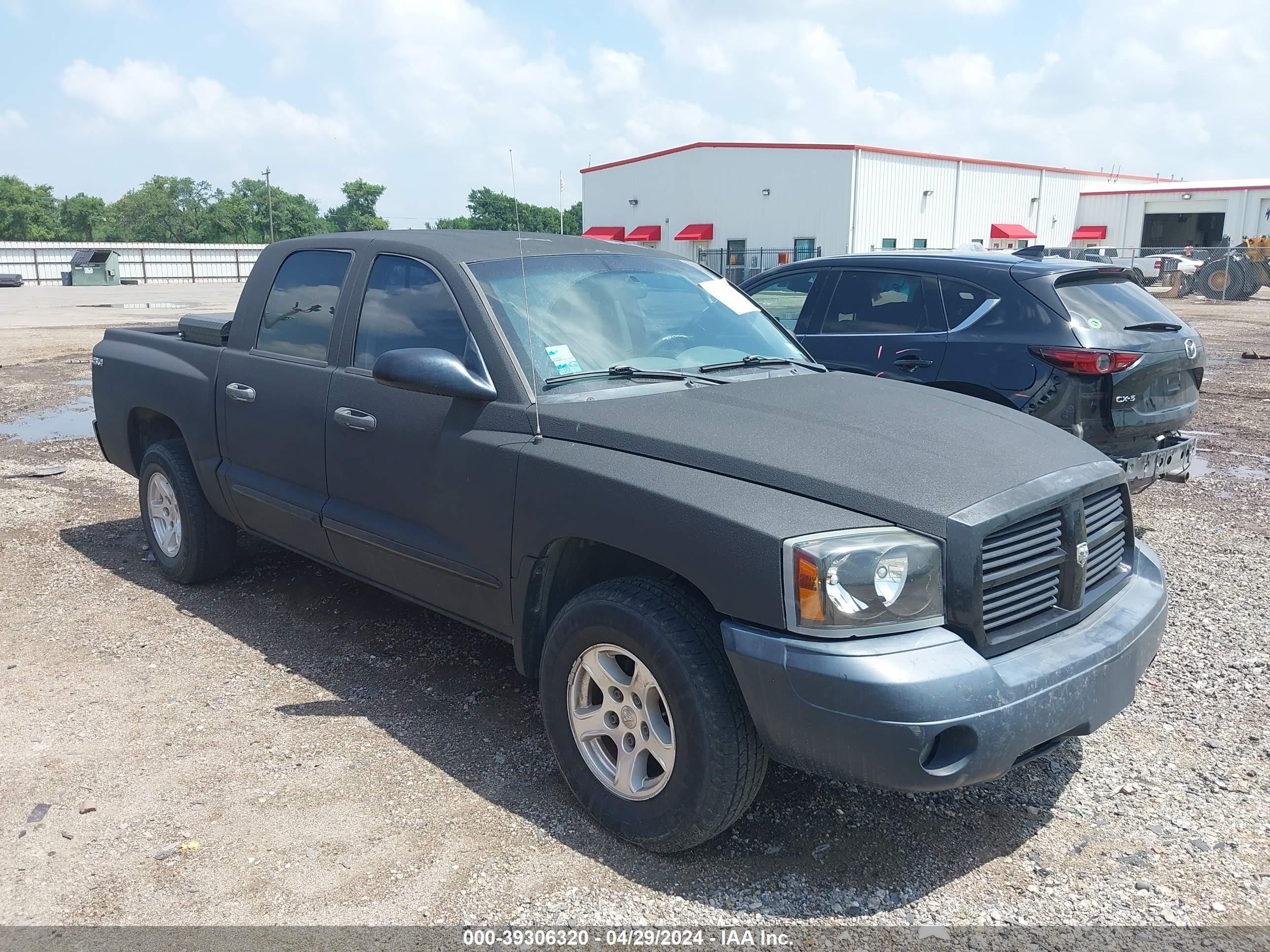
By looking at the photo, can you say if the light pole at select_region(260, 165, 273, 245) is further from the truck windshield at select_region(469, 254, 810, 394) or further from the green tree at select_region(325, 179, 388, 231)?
the truck windshield at select_region(469, 254, 810, 394)

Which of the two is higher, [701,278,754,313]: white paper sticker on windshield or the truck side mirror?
[701,278,754,313]: white paper sticker on windshield

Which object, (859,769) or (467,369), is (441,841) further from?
(467,369)

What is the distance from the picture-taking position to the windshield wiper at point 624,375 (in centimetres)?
376

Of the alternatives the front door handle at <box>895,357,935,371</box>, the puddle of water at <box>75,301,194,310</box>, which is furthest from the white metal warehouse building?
the front door handle at <box>895,357,935,371</box>

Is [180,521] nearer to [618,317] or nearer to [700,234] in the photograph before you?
[618,317]

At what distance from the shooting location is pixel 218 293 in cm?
4250

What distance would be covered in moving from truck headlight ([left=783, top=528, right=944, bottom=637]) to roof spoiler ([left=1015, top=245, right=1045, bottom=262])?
447 cm

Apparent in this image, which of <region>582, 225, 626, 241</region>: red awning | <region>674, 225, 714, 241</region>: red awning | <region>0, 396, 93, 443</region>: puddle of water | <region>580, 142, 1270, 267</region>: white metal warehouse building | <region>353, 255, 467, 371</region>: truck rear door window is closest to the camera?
<region>353, 255, 467, 371</region>: truck rear door window

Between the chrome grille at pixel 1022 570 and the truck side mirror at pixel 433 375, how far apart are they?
1802 mm

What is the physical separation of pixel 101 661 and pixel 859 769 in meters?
3.66

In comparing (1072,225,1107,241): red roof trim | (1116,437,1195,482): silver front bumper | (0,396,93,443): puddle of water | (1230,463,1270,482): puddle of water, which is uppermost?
(1072,225,1107,241): red roof trim

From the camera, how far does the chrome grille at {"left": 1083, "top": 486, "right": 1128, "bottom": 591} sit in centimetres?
331

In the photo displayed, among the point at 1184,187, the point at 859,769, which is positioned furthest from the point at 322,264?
the point at 1184,187

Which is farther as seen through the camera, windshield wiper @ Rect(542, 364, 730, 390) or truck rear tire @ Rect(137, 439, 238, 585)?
truck rear tire @ Rect(137, 439, 238, 585)
